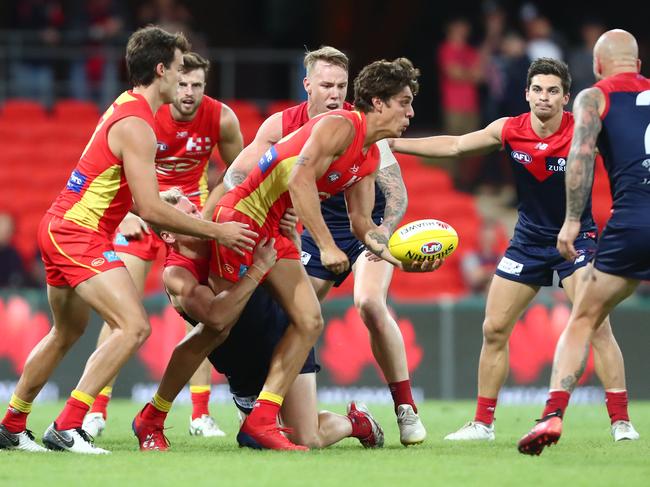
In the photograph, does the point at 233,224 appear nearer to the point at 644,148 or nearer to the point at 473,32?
the point at 644,148

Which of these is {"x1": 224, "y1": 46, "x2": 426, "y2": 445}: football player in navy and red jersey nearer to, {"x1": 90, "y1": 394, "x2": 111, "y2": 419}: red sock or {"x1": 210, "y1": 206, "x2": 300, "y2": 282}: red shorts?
{"x1": 210, "y1": 206, "x2": 300, "y2": 282}: red shorts

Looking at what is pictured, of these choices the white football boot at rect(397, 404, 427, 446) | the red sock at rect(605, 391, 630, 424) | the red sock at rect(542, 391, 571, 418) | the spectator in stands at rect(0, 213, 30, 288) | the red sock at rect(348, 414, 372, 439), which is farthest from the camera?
the spectator in stands at rect(0, 213, 30, 288)

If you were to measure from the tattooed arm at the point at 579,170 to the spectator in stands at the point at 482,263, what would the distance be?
25.9ft

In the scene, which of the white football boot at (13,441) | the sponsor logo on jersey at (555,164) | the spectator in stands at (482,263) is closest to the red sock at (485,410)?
the sponsor logo on jersey at (555,164)

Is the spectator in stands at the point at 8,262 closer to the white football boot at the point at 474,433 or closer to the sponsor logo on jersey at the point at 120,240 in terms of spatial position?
the sponsor logo on jersey at the point at 120,240

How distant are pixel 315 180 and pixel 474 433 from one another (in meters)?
2.33

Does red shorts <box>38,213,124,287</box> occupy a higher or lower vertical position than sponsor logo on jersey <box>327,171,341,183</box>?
lower

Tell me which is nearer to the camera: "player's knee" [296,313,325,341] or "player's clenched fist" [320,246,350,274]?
"player's clenched fist" [320,246,350,274]

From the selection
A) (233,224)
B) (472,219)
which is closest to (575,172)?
(233,224)

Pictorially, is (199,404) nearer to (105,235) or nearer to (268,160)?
(105,235)

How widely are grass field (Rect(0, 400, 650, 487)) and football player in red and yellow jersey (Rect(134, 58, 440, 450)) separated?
0.28 meters

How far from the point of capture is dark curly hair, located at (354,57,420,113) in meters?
7.53

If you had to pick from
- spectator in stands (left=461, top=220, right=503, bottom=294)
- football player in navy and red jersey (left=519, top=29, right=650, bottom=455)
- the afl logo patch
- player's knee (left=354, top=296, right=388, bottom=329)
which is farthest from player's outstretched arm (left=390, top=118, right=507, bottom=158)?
spectator in stands (left=461, top=220, right=503, bottom=294)

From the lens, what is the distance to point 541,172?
348 inches
